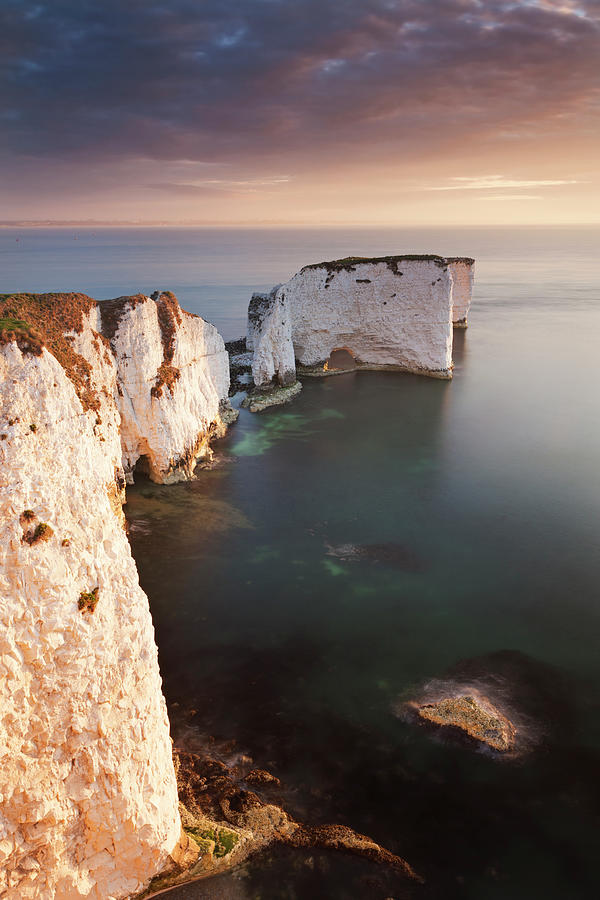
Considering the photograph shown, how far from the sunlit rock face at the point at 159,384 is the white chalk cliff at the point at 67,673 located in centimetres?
1259

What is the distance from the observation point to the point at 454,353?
53.2 m

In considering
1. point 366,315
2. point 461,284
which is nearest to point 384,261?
point 366,315

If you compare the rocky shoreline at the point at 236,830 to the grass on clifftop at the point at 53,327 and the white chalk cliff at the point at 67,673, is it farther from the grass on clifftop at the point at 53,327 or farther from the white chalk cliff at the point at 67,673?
the grass on clifftop at the point at 53,327

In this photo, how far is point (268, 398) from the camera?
3922 centimetres

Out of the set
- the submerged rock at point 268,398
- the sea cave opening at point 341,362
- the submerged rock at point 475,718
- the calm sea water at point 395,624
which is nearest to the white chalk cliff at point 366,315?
the sea cave opening at point 341,362

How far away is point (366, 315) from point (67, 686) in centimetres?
4014

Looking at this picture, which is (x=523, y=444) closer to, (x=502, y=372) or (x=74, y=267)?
(x=502, y=372)

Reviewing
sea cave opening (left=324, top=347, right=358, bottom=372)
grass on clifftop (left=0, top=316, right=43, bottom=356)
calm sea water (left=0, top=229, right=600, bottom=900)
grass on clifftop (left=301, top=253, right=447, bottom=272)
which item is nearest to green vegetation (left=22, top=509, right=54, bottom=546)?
grass on clifftop (left=0, top=316, right=43, bottom=356)

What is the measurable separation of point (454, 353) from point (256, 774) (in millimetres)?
46644

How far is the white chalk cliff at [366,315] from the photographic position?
42.6 meters

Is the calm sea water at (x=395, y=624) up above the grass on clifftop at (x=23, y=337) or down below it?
below

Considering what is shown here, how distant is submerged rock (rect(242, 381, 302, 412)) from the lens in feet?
126

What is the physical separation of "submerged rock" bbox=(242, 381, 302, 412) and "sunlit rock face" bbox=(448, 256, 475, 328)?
82.7ft

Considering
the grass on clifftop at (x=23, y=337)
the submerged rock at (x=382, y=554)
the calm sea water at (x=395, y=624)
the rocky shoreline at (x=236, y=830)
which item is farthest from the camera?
the submerged rock at (x=382, y=554)
